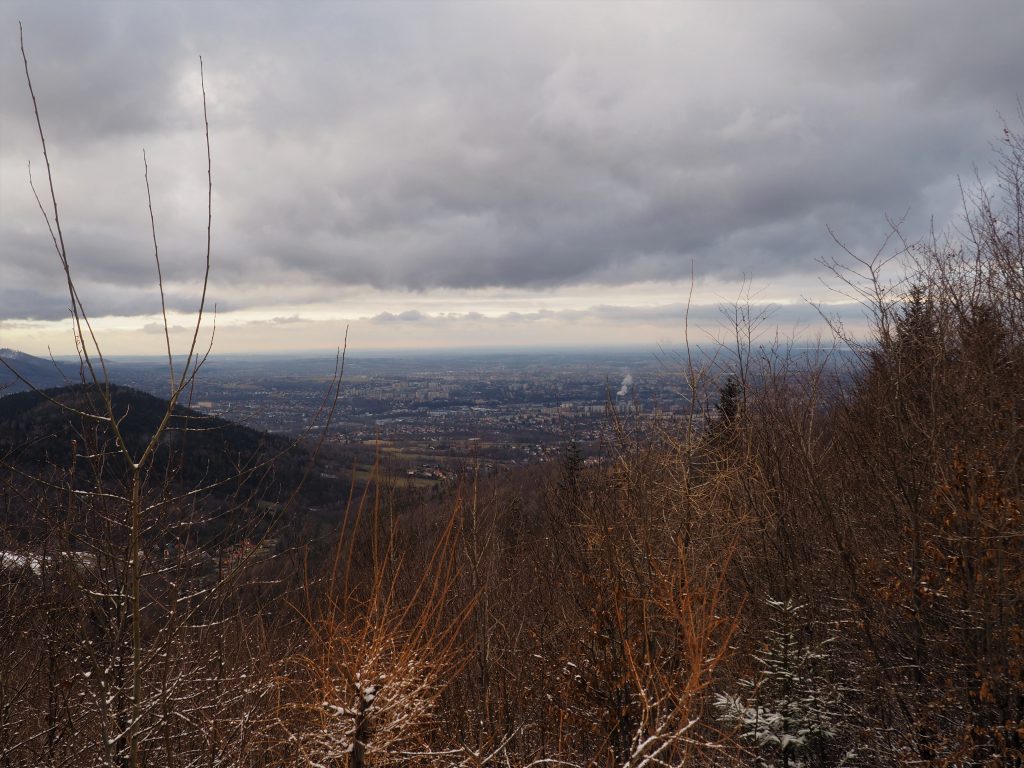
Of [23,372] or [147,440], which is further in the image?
[147,440]

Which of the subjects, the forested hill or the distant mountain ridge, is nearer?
the distant mountain ridge

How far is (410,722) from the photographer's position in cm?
350

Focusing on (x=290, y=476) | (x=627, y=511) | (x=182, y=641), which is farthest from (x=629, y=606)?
(x=290, y=476)

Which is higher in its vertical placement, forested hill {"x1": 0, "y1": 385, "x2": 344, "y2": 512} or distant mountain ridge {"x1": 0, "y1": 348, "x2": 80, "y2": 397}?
distant mountain ridge {"x1": 0, "y1": 348, "x2": 80, "y2": 397}

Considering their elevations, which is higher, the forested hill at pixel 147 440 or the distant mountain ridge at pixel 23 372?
the distant mountain ridge at pixel 23 372

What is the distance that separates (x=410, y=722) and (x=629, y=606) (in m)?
2.66

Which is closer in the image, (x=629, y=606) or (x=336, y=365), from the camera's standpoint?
(x=336, y=365)

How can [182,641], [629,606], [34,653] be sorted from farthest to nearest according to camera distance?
1. [34,653]
2. [629,606]
3. [182,641]

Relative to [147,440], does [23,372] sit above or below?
above

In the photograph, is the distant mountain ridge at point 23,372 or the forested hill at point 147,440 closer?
the distant mountain ridge at point 23,372

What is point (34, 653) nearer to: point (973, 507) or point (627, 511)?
point (627, 511)

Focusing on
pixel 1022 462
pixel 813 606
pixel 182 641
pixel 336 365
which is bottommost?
pixel 813 606

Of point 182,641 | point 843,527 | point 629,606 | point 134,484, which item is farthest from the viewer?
point 843,527

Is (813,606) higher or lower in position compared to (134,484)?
lower
